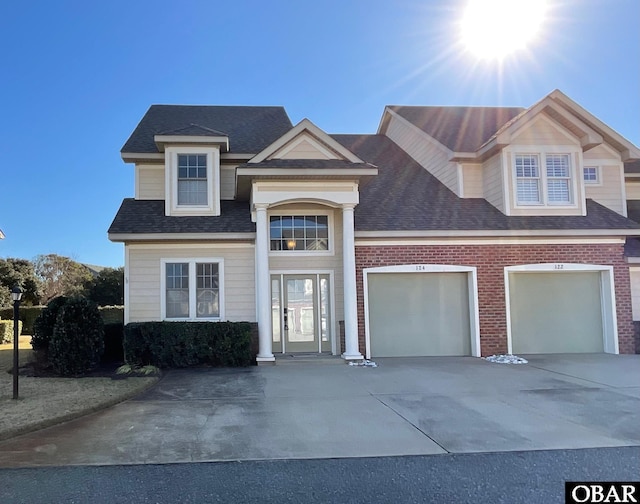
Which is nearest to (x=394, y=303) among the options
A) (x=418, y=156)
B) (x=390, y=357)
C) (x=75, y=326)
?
(x=390, y=357)

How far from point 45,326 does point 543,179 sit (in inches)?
509

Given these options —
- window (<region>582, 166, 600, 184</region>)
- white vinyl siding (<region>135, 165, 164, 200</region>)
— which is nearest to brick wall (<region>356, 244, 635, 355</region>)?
window (<region>582, 166, 600, 184</region>)

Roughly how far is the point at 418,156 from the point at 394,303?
6093 mm

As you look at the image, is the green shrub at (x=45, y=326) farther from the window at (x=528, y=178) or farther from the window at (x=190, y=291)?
the window at (x=528, y=178)

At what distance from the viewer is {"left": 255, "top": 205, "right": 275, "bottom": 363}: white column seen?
11.2m

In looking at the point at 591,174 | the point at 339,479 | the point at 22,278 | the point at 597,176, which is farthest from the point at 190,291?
the point at 22,278

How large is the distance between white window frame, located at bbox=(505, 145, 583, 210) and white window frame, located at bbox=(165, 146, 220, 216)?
7879 mm

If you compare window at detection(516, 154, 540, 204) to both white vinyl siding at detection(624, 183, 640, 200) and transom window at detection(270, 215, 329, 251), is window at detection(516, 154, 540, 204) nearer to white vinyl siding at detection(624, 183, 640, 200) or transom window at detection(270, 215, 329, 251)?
white vinyl siding at detection(624, 183, 640, 200)

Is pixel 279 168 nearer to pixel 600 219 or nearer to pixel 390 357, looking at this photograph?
pixel 390 357

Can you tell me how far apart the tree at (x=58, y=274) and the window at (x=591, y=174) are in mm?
27965

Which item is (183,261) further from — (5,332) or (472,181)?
(5,332)

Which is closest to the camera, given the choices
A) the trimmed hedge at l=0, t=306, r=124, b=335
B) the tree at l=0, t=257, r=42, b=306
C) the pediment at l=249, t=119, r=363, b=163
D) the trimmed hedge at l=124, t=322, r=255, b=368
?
the trimmed hedge at l=124, t=322, r=255, b=368

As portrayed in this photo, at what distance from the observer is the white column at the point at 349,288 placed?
11.3 m

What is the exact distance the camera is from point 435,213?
12.8 metres
